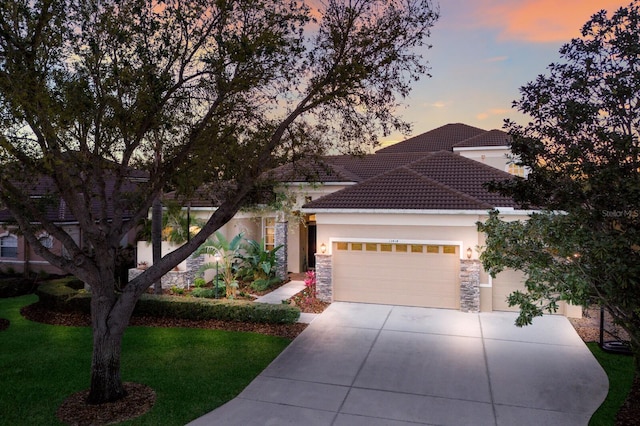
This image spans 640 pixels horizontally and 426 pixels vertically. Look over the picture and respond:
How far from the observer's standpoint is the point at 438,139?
30.9 meters

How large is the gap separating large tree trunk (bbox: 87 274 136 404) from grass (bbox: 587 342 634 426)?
27.8ft

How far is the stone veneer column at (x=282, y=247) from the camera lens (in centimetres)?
1978

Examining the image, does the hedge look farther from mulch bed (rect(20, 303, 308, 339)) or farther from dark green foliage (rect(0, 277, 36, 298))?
dark green foliage (rect(0, 277, 36, 298))

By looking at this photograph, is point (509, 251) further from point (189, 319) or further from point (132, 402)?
point (189, 319)

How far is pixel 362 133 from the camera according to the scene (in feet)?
34.1

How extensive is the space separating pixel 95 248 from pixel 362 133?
238 inches

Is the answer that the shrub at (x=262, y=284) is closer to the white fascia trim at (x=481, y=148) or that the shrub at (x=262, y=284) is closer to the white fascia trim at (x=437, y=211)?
the white fascia trim at (x=437, y=211)

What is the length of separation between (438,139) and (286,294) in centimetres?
1825

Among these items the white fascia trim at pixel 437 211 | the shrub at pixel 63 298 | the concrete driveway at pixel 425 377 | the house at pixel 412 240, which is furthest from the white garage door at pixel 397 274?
the shrub at pixel 63 298

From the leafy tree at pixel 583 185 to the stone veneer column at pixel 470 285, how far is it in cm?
722

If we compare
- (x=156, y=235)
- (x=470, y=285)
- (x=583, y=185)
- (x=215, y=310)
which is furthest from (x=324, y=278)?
(x=583, y=185)

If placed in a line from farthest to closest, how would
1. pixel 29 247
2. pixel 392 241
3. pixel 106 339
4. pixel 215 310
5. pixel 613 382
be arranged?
pixel 29 247 → pixel 392 241 → pixel 215 310 → pixel 613 382 → pixel 106 339

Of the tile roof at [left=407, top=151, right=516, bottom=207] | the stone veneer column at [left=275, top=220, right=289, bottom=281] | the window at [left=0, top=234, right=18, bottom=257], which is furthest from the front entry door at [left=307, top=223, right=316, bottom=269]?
the window at [left=0, top=234, right=18, bottom=257]

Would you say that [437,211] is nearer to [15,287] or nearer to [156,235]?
[156,235]
